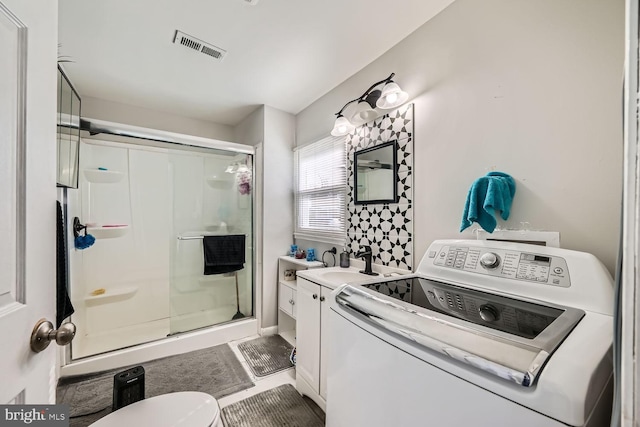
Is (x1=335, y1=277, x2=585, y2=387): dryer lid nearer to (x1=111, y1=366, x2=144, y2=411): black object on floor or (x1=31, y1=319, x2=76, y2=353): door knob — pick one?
(x1=31, y1=319, x2=76, y2=353): door knob

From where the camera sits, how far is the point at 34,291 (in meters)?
0.58

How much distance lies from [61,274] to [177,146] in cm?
162

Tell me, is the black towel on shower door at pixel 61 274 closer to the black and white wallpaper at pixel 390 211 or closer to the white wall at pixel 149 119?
the black and white wallpaper at pixel 390 211

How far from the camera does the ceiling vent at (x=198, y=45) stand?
1696mm

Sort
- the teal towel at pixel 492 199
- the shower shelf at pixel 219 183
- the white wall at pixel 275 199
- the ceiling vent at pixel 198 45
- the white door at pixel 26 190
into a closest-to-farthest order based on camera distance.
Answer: the white door at pixel 26 190
the teal towel at pixel 492 199
the ceiling vent at pixel 198 45
the white wall at pixel 275 199
the shower shelf at pixel 219 183

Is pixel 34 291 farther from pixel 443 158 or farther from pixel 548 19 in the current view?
pixel 548 19

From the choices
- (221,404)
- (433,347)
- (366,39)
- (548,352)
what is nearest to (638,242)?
(548,352)

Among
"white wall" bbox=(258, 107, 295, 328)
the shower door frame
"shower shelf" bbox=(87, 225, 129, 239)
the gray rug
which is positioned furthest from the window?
"shower shelf" bbox=(87, 225, 129, 239)

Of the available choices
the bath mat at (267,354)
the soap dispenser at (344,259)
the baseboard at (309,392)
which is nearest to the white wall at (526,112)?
the soap dispenser at (344,259)

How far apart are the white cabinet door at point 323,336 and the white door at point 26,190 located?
117 cm

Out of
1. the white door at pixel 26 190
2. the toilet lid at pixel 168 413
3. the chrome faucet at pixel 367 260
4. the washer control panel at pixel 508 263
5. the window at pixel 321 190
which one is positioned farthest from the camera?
the window at pixel 321 190

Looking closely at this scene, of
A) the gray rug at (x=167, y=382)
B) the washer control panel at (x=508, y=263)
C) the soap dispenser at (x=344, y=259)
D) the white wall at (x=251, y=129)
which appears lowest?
the gray rug at (x=167, y=382)

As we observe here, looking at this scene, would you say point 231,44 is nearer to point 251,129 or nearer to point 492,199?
point 251,129

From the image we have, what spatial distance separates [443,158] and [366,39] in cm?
100
